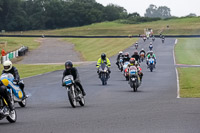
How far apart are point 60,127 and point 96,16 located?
159 meters

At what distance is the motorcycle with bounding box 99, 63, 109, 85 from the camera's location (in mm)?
25672

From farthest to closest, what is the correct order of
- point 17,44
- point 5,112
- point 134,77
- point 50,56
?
1. point 17,44
2. point 50,56
3. point 134,77
4. point 5,112

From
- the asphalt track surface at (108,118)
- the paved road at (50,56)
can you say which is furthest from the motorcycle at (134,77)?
the paved road at (50,56)

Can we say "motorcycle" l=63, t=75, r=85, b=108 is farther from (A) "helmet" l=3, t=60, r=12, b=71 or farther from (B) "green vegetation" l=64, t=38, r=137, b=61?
(B) "green vegetation" l=64, t=38, r=137, b=61

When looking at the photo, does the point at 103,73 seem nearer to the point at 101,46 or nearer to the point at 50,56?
the point at 50,56

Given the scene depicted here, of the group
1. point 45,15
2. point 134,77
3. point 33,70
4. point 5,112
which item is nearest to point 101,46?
point 33,70

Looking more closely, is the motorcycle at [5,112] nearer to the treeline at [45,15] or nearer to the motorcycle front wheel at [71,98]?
the motorcycle front wheel at [71,98]

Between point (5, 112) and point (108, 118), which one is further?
point (108, 118)

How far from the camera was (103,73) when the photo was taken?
25.7 m

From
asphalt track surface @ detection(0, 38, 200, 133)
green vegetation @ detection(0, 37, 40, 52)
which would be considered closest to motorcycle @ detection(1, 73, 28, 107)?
asphalt track surface @ detection(0, 38, 200, 133)

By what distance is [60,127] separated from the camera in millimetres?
10508

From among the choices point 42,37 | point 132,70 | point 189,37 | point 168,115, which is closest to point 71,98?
point 168,115

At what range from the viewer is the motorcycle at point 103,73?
25.7 m

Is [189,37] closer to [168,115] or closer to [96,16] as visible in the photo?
[96,16]
